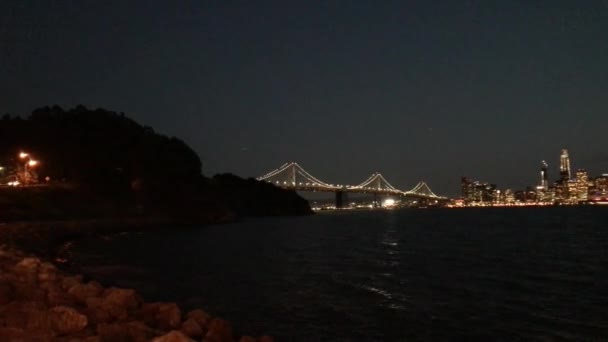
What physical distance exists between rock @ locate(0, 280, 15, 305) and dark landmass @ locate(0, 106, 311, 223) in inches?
1473

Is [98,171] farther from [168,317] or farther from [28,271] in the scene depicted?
[168,317]

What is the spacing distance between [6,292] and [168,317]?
2.50 meters

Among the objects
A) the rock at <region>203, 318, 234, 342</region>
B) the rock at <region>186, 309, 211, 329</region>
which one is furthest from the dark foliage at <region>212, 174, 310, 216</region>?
the rock at <region>203, 318, 234, 342</region>

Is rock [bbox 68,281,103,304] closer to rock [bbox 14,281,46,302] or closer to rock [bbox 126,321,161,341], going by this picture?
rock [bbox 14,281,46,302]

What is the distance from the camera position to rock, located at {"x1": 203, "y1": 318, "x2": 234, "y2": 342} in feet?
24.3

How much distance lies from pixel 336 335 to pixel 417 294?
5.04 metres

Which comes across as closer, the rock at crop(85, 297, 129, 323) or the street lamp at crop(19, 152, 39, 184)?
the rock at crop(85, 297, 129, 323)

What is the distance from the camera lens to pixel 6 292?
26.6 ft

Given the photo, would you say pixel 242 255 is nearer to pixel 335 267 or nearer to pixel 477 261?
pixel 335 267

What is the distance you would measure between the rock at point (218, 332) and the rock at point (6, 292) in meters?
3.03

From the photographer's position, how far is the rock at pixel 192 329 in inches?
290

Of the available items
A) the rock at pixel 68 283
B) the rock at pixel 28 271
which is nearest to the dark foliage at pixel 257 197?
the rock at pixel 28 271

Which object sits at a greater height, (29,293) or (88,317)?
(29,293)

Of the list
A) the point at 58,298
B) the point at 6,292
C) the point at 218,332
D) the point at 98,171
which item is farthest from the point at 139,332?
the point at 98,171
